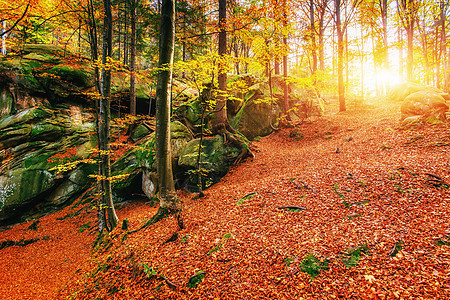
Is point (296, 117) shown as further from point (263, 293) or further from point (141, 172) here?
point (263, 293)

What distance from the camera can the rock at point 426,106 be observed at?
688cm

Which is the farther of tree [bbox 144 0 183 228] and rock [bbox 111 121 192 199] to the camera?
rock [bbox 111 121 192 199]

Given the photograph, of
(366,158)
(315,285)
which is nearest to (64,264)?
(315,285)

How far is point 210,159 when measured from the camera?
28.2 ft

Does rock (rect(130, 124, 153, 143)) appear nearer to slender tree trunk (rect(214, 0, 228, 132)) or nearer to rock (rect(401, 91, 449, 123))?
slender tree trunk (rect(214, 0, 228, 132))

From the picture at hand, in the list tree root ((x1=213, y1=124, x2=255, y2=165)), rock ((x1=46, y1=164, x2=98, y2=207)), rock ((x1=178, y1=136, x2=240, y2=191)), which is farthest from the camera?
rock ((x1=46, y1=164, x2=98, y2=207))

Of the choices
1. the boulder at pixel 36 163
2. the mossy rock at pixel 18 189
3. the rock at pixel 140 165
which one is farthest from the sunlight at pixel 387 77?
the mossy rock at pixel 18 189

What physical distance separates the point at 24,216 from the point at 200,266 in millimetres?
12112

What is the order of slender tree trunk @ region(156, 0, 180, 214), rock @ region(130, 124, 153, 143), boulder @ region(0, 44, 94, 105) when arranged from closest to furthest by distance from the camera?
slender tree trunk @ region(156, 0, 180, 214), boulder @ region(0, 44, 94, 105), rock @ region(130, 124, 153, 143)

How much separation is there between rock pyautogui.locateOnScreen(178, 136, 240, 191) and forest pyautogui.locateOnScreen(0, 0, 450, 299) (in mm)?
71

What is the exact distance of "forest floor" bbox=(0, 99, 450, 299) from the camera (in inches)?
94.0

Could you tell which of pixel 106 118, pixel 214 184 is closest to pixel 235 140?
pixel 214 184

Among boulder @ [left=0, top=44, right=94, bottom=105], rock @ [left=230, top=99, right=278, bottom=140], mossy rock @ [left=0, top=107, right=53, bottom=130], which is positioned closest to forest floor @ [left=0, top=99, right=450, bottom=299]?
rock @ [left=230, top=99, right=278, bottom=140]

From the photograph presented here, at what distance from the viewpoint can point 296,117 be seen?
576 inches
